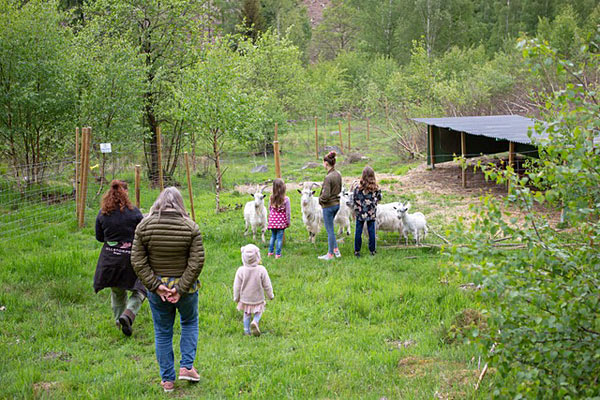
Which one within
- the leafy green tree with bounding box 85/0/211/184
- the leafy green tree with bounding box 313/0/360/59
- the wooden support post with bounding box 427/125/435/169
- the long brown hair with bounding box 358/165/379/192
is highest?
the leafy green tree with bounding box 313/0/360/59

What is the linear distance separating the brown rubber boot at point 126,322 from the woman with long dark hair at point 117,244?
68 mm

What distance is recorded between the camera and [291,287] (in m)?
9.16

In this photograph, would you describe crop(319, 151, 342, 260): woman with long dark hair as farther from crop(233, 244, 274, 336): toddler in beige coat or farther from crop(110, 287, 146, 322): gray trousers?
crop(110, 287, 146, 322): gray trousers

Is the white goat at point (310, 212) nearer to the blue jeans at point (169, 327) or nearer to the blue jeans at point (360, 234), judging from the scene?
the blue jeans at point (360, 234)

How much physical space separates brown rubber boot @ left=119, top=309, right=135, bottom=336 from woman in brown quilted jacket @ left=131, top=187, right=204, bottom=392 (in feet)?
5.55

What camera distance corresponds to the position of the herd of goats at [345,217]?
1141cm

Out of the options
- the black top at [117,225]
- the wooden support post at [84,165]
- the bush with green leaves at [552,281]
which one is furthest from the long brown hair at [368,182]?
the bush with green leaves at [552,281]

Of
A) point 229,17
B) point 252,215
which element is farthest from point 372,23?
point 252,215

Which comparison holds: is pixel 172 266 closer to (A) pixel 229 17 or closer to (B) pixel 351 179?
(B) pixel 351 179

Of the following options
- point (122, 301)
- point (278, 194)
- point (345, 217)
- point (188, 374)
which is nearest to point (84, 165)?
point (278, 194)

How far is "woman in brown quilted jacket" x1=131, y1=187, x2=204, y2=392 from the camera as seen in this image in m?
5.45

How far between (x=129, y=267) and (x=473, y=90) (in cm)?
2733

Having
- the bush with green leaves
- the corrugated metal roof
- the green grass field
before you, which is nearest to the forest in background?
the bush with green leaves

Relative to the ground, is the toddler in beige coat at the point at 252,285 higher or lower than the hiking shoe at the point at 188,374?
higher
